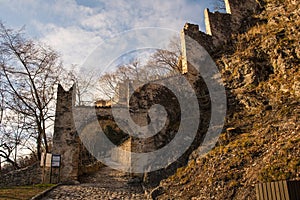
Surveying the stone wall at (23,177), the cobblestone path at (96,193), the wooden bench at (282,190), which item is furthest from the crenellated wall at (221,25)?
the wooden bench at (282,190)

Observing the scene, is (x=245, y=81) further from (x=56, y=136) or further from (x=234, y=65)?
(x=56, y=136)

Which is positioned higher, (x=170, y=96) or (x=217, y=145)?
(x=170, y=96)

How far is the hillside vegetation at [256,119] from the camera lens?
280 inches

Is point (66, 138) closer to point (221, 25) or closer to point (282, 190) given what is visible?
point (282, 190)

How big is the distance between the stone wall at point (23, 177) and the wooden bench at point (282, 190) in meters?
12.6

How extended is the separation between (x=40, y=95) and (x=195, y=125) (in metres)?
11.6

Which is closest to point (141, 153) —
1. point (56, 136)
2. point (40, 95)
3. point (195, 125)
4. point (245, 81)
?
point (195, 125)

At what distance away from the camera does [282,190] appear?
4562 mm

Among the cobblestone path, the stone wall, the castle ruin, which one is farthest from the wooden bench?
the stone wall

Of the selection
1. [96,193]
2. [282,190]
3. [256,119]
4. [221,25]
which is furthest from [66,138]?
[221,25]

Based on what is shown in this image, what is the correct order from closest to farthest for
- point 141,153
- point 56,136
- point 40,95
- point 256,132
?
1. point 256,132
2. point 141,153
3. point 56,136
4. point 40,95

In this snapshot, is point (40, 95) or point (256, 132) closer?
point (256, 132)

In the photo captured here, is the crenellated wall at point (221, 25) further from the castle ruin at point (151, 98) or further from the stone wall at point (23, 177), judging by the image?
the stone wall at point (23, 177)

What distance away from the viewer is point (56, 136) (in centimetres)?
1368
